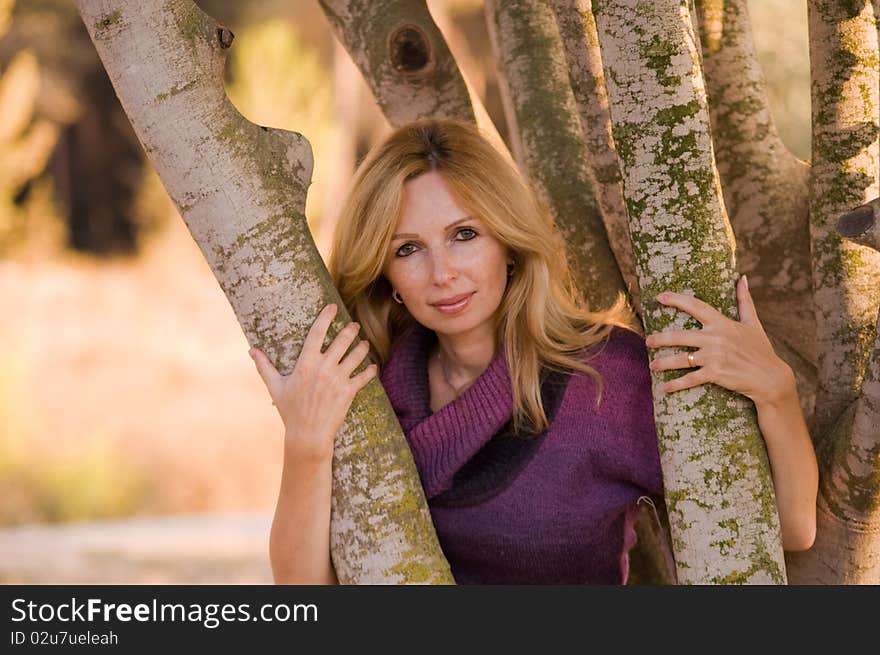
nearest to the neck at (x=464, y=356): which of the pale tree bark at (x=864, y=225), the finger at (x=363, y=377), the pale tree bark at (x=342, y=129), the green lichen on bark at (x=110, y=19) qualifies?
the finger at (x=363, y=377)

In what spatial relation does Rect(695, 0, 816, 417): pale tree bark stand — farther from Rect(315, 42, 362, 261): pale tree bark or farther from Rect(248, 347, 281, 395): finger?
Rect(315, 42, 362, 261): pale tree bark

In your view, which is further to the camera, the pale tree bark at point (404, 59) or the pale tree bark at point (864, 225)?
the pale tree bark at point (404, 59)

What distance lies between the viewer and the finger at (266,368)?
76.0 inches

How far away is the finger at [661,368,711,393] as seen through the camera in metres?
1.85

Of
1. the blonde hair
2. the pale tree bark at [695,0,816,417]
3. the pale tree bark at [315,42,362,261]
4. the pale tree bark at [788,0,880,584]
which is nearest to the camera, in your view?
the pale tree bark at [788,0,880,584]

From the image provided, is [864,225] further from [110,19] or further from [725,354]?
[110,19]

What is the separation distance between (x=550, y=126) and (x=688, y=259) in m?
1.14

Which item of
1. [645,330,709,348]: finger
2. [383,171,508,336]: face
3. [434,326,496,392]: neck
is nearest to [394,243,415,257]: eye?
[383,171,508,336]: face

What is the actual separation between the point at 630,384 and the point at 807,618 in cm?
69

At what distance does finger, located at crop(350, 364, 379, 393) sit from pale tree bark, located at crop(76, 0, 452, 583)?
0.09 feet

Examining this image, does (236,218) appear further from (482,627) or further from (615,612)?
(615,612)

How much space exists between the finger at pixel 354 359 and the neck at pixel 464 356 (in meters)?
0.68

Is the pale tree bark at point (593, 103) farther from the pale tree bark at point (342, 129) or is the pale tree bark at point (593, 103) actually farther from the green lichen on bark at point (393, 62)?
the pale tree bark at point (342, 129)

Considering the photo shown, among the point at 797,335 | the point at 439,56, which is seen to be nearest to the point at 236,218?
the point at 439,56
